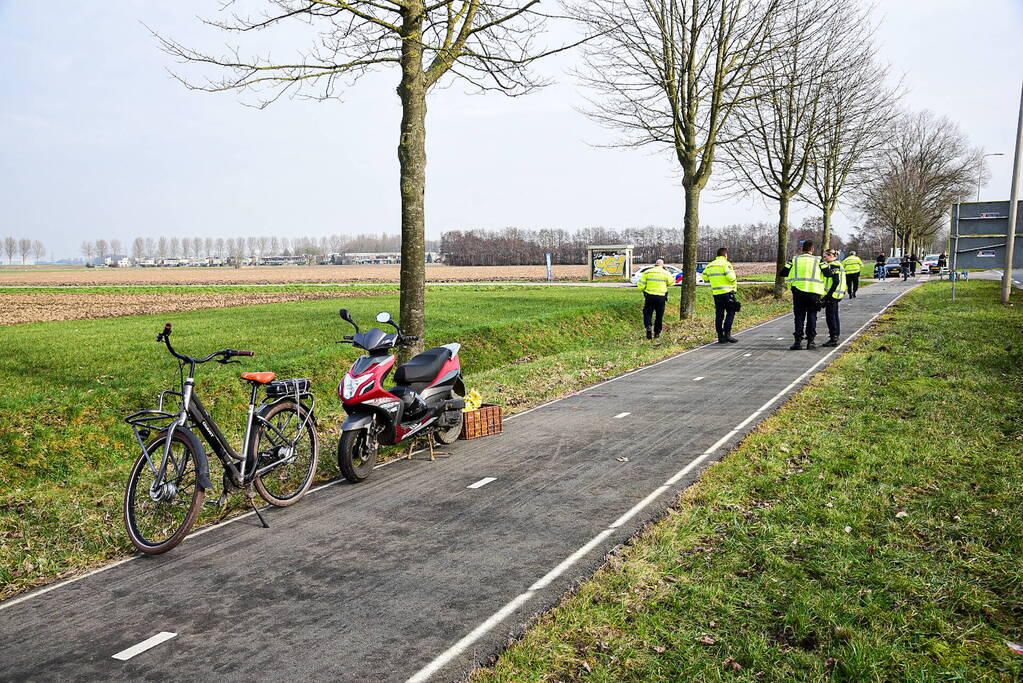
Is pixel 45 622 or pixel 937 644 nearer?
pixel 937 644

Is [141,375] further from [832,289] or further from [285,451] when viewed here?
[832,289]

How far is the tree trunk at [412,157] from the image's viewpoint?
945cm

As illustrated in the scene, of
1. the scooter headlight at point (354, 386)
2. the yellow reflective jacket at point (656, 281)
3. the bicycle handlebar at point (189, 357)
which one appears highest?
the yellow reflective jacket at point (656, 281)

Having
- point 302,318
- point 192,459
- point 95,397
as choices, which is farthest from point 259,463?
point 302,318

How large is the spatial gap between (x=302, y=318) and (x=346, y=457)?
16747 millimetres

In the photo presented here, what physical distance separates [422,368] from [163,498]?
2948mm

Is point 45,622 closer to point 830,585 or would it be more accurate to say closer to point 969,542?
point 830,585

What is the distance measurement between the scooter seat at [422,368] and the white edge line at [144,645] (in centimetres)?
381

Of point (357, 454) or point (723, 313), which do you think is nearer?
point (357, 454)

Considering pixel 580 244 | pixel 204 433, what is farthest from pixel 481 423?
pixel 580 244

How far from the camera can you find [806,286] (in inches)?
558

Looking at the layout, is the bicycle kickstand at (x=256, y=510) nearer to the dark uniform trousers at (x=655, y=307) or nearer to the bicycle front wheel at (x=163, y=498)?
the bicycle front wheel at (x=163, y=498)

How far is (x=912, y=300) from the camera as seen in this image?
25766mm

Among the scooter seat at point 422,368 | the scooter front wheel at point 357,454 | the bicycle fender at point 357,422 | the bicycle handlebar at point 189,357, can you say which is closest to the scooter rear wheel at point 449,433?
the scooter seat at point 422,368
